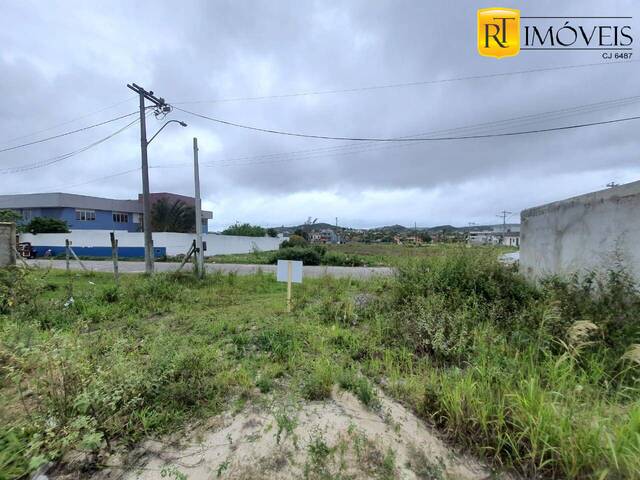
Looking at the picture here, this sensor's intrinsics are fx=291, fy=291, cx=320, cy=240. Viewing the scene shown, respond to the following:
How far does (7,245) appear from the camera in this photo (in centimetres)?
898

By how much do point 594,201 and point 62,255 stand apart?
3250 cm

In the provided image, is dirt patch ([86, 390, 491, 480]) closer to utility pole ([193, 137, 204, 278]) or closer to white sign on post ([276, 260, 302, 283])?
white sign on post ([276, 260, 302, 283])

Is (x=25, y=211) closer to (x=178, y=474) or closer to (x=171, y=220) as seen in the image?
(x=171, y=220)

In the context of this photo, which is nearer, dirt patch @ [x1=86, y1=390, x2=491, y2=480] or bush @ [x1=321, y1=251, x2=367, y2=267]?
dirt patch @ [x1=86, y1=390, x2=491, y2=480]

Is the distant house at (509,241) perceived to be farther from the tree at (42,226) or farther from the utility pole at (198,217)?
the tree at (42,226)

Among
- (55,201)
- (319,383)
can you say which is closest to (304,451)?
(319,383)

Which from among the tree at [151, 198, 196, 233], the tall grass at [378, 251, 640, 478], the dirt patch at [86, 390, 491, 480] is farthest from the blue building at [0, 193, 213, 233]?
the dirt patch at [86, 390, 491, 480]

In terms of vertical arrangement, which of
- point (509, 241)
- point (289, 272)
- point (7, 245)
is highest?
point (7, 245)

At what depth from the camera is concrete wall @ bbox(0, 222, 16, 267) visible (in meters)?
8.92

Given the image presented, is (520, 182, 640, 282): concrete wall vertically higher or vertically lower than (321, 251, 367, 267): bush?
higher

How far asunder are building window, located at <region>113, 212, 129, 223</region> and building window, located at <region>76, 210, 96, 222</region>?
2788 mm

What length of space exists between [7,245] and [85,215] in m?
31.3

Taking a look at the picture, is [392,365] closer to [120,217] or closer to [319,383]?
[319,383]

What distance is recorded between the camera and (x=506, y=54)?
6562 millimetres
